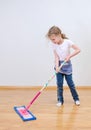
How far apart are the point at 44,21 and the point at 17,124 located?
1.48 m

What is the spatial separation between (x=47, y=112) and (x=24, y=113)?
0.22 metres

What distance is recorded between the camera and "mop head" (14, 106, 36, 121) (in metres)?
2.07

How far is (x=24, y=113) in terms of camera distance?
7.23 ft

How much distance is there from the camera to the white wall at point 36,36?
2.99 metres

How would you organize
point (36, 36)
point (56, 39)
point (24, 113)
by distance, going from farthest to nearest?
point (36, 36) < point (56, 39) < point (24, 113)

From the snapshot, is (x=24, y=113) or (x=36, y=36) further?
(x=36, y=36)

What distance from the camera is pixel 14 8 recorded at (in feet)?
9.93

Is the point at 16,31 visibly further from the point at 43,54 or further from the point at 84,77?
the point at 84,77

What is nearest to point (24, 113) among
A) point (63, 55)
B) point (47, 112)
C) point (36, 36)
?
point (47, 112)

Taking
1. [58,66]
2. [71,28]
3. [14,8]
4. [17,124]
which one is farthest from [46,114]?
[14,8]

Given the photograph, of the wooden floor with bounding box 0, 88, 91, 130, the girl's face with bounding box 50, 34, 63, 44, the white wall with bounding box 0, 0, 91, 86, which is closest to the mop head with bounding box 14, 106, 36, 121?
the wooden floor with bounding box 0, 88, 91, 130

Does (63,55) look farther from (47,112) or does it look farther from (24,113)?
(24,113)

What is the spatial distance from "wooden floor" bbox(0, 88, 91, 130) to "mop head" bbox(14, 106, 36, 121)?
0.03 m

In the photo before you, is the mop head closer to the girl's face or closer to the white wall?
the girl's face
